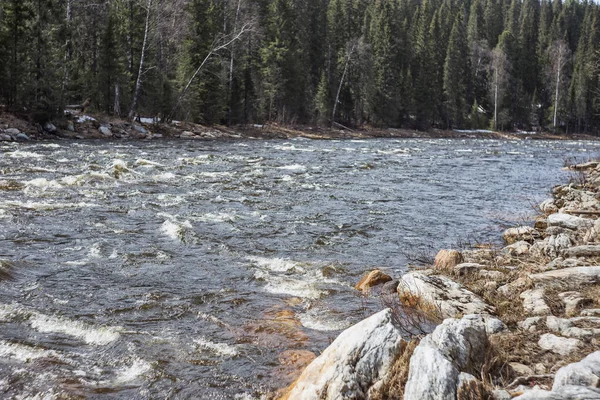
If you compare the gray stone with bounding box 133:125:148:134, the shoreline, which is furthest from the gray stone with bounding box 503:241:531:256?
the gray stone with bounding box 133:125:148:134

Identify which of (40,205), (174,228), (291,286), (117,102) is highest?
(117,102)

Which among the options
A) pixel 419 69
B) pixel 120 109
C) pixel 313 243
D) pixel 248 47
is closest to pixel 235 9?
pixel 248 47

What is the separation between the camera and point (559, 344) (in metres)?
3.94

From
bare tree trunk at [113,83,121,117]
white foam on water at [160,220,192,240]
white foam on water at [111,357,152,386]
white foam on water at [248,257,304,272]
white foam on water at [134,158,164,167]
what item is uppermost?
bare tree trunk at [113,83,121,117]

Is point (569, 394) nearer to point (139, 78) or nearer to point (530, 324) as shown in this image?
point (530, 324)

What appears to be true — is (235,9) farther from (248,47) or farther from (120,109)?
(120,109)

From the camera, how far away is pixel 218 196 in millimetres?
12289

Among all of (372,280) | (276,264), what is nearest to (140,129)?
(276,264)

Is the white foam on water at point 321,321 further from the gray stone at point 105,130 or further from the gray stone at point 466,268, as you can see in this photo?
the gray stone at point 105,130

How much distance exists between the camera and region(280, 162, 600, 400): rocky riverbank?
313 cm

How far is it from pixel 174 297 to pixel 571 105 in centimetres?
8091

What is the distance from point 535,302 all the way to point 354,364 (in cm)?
267

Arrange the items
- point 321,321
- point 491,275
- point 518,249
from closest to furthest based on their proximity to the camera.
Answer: point 321,321 < point 491,275 < point 518,249

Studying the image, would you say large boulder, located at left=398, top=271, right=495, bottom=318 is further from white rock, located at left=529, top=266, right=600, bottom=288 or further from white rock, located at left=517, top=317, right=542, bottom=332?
white rock, located at left=529, top=266, right=600, bottom=288
